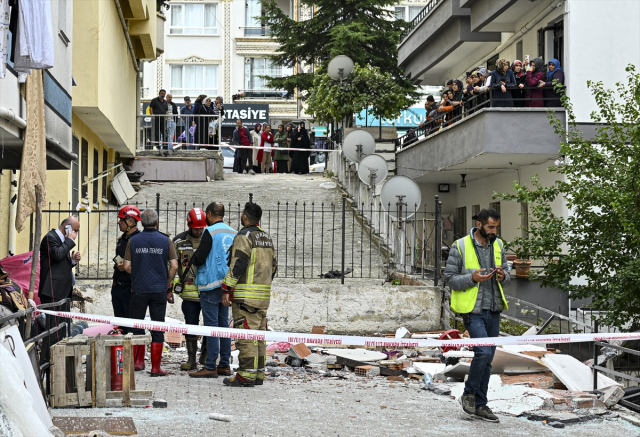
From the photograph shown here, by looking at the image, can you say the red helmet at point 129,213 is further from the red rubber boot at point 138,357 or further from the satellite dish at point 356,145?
the satellite dish at point 356,145

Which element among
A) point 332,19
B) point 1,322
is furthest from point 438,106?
point 1,322

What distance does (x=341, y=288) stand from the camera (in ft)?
47.2

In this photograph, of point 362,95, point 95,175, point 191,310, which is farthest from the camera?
point 362,95

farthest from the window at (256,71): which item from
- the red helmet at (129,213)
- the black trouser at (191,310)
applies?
the black trouser at (191,310)

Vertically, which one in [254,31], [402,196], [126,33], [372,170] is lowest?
[402,196]

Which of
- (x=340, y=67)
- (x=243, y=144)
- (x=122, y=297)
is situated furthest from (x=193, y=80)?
(x=122, y=297)

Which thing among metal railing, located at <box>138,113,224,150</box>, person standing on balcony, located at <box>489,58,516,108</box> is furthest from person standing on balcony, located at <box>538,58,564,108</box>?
metal railing, located at <box>138,113,224,150</box>

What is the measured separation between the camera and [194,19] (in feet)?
166

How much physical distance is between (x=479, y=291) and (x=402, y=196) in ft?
28.5

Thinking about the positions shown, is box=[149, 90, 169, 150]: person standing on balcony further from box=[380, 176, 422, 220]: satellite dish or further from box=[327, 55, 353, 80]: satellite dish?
box=[380, 176, 422, 220]: satellite dish

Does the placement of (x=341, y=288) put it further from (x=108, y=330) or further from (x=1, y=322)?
(x=1, y=322)

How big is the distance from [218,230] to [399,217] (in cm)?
701

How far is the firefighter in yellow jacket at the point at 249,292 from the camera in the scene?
8.68 meters

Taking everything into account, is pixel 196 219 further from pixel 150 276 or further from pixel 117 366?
pixel 117 366
